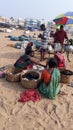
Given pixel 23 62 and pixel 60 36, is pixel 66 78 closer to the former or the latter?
pixel 23 62

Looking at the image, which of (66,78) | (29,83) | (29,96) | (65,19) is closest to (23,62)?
(29,83)

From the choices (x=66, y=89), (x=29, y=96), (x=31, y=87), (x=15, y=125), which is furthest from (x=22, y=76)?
(x=15, y=125)

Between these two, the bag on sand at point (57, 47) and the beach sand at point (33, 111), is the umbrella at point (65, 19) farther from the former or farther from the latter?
the beach sand at point (33, 111)

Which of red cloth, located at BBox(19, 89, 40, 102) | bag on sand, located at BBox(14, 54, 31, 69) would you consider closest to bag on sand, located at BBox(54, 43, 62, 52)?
bag on sand, located at BBox(14, 54, 31, 69)

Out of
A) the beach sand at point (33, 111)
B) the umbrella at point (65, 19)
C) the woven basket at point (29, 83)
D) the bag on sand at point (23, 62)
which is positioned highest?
the umbrella at point (65, 19)

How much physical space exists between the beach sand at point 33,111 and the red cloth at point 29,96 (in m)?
0.11

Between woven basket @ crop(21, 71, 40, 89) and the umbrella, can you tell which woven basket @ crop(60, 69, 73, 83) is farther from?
the umbrella

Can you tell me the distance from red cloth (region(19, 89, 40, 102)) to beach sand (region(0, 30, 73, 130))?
0.11 m

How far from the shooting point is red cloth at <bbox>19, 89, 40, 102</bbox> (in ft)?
19.5

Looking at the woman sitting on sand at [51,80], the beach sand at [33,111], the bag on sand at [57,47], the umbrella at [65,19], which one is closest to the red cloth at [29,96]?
the beach sand at [33,111]

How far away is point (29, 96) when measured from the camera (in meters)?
6.06

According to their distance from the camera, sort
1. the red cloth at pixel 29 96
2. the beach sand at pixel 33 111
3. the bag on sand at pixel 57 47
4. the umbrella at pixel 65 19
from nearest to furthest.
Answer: the beach sand at pixel 33 111, the red cloth at pixel 29 96, the bag on sand at pixel 57 47, the umbrella at pixel 65 19

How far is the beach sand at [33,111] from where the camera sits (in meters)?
4.96

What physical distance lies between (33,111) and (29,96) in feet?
2.05
